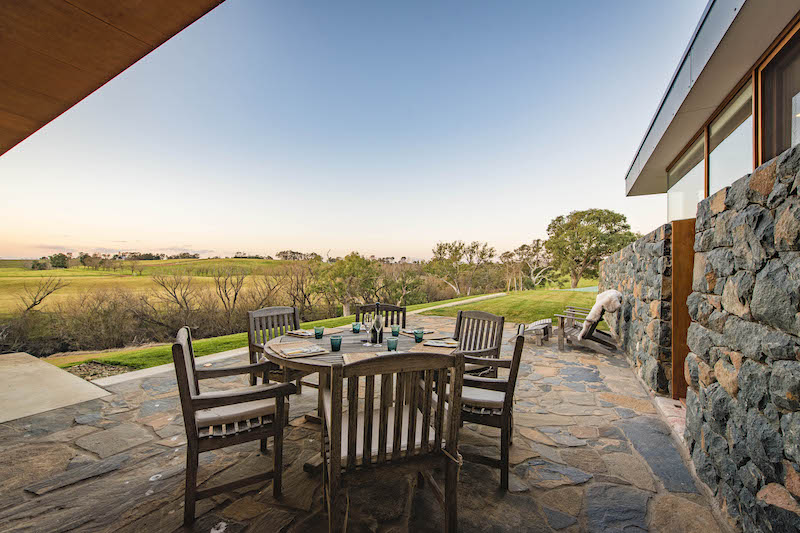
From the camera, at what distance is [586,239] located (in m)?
19.8

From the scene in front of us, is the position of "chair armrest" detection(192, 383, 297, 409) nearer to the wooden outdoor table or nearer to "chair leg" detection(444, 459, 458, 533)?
the wooden outdoor table

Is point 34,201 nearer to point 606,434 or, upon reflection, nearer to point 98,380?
point 98,380

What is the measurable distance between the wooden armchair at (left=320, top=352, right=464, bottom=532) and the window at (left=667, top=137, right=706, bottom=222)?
5.22 metres

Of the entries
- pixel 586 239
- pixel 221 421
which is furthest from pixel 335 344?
pixel 586 239

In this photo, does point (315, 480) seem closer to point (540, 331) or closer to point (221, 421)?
point (221, 421)

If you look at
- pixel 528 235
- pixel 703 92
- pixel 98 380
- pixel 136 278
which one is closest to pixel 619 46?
pixel 703 92

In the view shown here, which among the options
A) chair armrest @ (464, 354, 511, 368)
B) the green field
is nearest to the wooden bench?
chair armrest @ (464, 354, 511, 368)

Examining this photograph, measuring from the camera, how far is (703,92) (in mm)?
3678

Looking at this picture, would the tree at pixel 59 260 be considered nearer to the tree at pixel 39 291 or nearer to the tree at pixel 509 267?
the tree at pixel 39 291

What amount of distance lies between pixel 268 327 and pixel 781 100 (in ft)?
17.2

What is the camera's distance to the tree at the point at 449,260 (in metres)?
22.3

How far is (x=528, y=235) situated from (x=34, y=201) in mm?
23399

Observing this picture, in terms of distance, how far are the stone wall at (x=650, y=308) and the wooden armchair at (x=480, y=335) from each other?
1.84 meters

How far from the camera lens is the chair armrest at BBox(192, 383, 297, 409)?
5.67 ft
